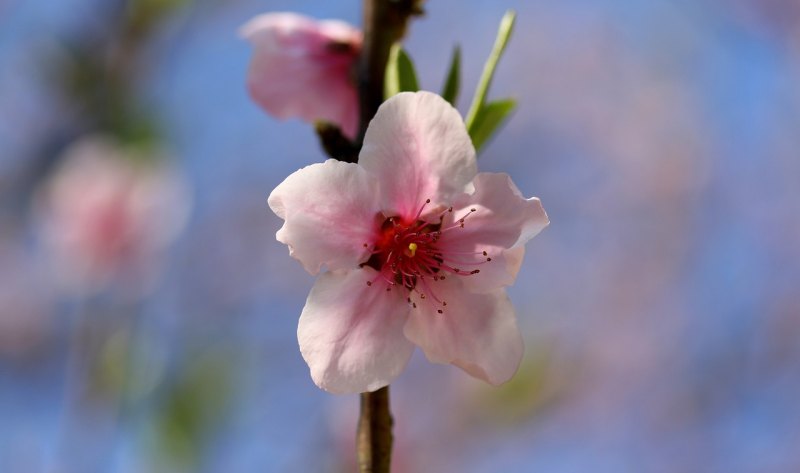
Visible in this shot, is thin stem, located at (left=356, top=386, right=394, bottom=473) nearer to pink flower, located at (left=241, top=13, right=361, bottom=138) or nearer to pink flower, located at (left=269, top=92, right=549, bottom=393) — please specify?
pink flower, located at (left=269, top=92, right=549, bottom=393)

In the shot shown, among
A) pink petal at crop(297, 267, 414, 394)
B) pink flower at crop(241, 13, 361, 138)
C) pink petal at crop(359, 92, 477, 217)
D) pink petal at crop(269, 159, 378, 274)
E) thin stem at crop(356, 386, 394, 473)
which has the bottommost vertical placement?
thin stem at crop(356, 386, 394, 473)

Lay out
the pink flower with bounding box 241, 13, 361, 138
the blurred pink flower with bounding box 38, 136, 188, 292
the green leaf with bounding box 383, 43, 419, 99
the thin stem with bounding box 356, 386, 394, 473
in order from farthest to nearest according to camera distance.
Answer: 1. the blurred pink flower with bounding box 38, 136, 188, 292
2. the pink flower with bounding box 241, 13, 361, 138
3. the green leaf with bounding box 383, 43, 419, 99
4. the thin stem with bounding box 356, 386, 394, 473

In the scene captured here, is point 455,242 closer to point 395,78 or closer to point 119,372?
point 395,78

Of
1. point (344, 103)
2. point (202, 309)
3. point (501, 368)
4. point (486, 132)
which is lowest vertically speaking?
point (501, 368)

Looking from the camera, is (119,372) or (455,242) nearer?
(455,242)

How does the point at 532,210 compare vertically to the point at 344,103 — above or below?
below

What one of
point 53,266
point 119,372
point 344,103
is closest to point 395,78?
point 344,103

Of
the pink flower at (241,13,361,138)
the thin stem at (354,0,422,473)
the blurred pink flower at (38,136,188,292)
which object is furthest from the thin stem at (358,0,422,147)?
the blurred pink flower at (38,136,188,292)

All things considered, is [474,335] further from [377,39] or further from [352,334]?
[377,39]
